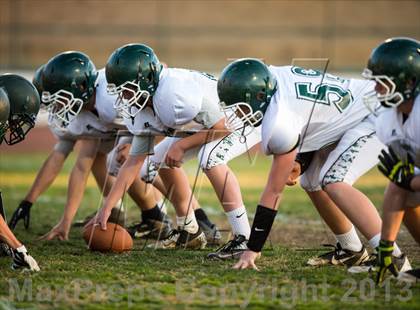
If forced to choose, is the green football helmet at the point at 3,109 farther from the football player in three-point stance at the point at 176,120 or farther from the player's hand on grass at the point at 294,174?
the player's hand on grass at the point at 294,174

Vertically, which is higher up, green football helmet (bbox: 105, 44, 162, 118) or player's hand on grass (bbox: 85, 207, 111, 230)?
green football helmet (bbox: 105, 44, 162, 118)

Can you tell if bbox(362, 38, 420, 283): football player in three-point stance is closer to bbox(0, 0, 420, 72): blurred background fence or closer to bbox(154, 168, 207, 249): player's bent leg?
bbox(154, 168, 207, 249): player's bent leg

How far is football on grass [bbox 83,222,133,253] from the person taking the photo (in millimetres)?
5398

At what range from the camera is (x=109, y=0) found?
2320cm

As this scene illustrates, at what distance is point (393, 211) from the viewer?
4.22 m

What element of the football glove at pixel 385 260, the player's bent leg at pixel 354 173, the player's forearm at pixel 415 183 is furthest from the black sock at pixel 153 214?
the player's forearm at pixel 415 183

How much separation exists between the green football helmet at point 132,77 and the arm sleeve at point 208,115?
360mm

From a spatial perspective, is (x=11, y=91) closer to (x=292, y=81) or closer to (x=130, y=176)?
(x=130, y=176)

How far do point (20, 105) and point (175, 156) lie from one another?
1.11m

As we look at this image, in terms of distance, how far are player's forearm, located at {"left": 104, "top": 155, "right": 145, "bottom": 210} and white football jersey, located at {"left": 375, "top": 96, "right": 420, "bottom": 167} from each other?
1.84m

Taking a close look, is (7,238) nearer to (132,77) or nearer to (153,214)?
(132,77)

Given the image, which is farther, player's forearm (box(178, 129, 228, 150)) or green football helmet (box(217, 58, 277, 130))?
player's forearm (box(178, 129, 228, 150))

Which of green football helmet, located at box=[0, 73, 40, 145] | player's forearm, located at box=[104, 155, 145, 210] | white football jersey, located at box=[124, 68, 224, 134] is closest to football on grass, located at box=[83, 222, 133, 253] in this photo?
player's forearm, located at box=[104, 155, 145, 210]

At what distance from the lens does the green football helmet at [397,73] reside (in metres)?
4.11
